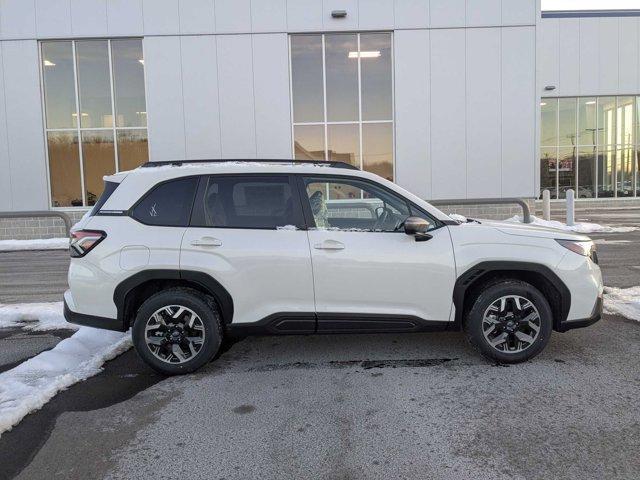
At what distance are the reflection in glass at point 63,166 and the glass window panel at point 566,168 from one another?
72.8 feet

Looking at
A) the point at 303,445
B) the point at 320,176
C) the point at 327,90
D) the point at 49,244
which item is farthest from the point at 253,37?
the point at 303,445

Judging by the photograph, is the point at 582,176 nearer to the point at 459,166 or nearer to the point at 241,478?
the point at 459,166

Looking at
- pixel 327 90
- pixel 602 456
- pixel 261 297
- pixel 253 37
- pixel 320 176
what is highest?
pixel 253 37

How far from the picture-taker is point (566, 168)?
2836cm

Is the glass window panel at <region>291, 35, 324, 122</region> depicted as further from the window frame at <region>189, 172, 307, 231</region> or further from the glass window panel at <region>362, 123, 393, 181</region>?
the window frame at <region>189, 172, 307, 231</region>

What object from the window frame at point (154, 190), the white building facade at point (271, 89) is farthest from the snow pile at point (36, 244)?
the window frame at point (154, 190)

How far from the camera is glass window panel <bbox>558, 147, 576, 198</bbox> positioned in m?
28.3

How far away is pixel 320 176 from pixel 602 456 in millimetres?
3002

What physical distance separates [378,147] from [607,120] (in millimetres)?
15613

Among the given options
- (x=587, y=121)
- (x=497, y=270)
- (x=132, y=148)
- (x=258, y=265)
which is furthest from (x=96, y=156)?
(x=587, y=121)

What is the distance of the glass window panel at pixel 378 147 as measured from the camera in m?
17.8

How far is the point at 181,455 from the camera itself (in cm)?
356

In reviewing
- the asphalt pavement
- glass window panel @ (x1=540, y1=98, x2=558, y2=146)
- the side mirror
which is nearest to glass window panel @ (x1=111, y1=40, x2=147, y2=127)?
the asphalt pavement

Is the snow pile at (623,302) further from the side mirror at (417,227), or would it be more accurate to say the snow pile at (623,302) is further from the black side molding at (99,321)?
the black side molding at (99,321)
